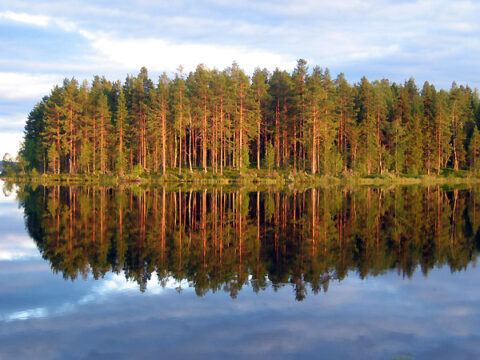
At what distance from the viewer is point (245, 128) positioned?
236 feet

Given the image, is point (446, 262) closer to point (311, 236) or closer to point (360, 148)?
point (311, 236)

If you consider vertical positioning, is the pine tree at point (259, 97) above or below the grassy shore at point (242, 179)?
above

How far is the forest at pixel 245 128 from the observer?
70.2 m

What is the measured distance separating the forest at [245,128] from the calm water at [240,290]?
153 ft

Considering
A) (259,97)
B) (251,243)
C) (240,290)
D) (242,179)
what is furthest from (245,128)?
(240,290)

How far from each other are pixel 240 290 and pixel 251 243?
18.9 ft

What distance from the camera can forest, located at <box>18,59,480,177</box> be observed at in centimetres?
7019

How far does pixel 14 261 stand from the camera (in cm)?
1519

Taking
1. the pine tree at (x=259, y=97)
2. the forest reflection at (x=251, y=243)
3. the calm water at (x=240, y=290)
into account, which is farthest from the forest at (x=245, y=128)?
the calm water at (x=240, y=290)

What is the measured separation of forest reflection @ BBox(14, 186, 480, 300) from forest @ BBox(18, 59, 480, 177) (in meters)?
40.3

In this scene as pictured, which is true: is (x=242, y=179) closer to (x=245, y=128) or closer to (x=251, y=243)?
(x=245, y=128)

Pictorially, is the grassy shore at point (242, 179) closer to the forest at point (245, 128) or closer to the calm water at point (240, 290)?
the forest at point (245, 128)

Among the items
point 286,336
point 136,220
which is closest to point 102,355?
point 286,336

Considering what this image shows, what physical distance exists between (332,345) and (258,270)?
206 inches
